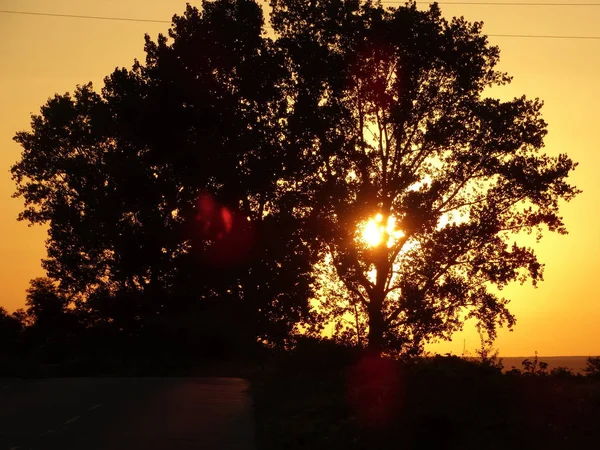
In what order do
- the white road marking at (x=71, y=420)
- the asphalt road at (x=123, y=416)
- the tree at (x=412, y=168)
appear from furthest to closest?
the tree at (x=412, y=168)
the white road marking at (x=71, y=420)
the asphalt road at (x=123, y=416)

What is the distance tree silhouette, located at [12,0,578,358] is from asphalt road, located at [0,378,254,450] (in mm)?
16094

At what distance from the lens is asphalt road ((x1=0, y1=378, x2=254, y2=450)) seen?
15.6m

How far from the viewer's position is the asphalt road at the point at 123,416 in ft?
51.1

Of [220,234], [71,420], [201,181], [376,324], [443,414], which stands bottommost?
[71,420]

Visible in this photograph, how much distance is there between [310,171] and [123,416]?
27.0 metres

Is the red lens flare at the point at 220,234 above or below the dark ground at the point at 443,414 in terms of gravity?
above

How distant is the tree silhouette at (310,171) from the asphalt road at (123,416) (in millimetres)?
16094

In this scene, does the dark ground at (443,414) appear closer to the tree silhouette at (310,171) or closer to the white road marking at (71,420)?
the white road marking at (71,420)

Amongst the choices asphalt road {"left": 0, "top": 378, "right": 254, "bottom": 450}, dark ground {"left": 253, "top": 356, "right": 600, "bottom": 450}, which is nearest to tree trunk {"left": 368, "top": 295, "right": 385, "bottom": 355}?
→ asphalt road {"left": 0, "top": 378, "right": 254, "bottom": 450}

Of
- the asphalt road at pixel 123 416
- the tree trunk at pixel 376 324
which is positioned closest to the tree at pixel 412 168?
the tree trunk at pixel 376 324

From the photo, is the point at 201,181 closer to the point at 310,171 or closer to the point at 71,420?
the point at 310,171

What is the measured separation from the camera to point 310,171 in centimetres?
4491

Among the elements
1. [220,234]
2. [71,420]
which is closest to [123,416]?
[71,420]

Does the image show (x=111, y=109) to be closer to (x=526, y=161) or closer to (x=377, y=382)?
(x=526, y=161)
